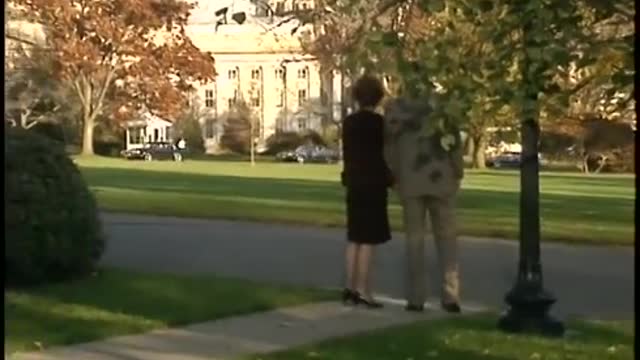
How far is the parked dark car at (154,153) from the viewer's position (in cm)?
9473

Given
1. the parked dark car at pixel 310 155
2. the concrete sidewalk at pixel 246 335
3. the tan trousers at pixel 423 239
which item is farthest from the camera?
the parked dark car at pixel 310 155

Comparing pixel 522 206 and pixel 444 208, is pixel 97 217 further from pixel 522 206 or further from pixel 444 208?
pixel 522 206

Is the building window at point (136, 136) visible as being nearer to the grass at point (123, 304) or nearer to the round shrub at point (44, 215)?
the round shrub at point (44, 215)

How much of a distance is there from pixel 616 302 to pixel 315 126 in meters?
90.9

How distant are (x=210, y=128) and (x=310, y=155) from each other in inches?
674

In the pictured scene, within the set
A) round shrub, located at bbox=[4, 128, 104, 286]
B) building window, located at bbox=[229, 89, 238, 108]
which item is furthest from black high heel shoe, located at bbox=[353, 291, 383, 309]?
building window, located at bbox=[229, 89, 238, 108]

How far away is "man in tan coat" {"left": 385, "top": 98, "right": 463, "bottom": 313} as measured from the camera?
12.9 m

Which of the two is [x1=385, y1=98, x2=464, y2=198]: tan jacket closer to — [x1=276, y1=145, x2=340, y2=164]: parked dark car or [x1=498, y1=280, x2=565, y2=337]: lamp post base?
[x1=498, y1=280, x2=565, y2=337]: lamp post base

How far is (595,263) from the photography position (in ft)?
59.6

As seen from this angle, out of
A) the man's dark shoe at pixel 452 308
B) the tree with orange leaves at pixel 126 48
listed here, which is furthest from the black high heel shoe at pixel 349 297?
the tree with orange leaves at pixel 126 48

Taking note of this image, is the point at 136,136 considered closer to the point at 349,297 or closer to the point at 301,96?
the point at 301,96

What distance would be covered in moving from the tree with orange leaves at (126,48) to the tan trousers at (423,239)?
1796 centimetres

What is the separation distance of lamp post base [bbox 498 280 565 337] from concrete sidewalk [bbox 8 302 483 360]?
962 mm

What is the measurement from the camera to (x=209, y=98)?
112m
